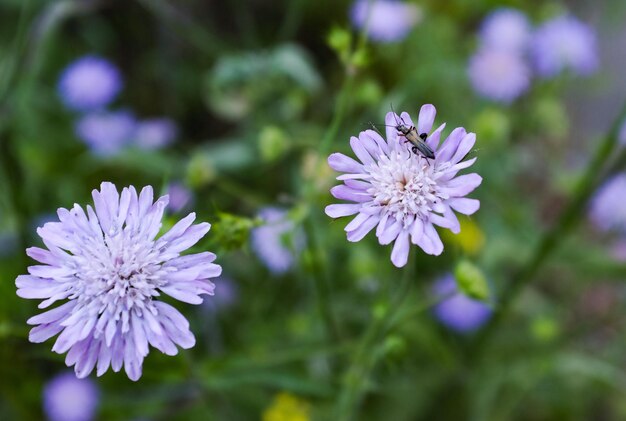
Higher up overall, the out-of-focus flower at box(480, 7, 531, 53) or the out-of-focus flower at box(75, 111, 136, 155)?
the out-of-focus flower at box(480, 7, 531, 53)

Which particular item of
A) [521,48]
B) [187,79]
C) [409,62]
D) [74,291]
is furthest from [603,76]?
[74,291]

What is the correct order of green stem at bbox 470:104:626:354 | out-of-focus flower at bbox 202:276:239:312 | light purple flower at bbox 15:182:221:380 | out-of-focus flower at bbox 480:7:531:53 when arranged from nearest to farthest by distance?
light purple flower at bbox 15:182:221:380
green stem at bbox 470:104:626:354
out-of-focus flower at bbox 202:276:239:312
out-of-focus flower at bbox 480:7:531:53

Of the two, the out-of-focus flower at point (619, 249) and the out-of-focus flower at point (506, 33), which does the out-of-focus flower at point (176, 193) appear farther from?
the out-of-focus flower at point (619, 249)

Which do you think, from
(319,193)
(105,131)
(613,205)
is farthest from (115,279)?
(613,205)

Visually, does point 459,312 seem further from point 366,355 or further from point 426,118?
point 426,118

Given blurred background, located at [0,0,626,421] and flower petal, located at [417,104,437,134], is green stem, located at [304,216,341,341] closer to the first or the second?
blurred background, located at [0,0,626,421]

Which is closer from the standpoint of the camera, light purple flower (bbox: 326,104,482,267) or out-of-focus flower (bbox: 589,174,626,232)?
light purple flower (bbox: 326,104,482,267)

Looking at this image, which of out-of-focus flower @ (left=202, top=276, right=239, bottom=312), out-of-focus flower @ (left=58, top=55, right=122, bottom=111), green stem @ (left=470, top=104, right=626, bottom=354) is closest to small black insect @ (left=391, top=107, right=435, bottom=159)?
green stem @ (left=470, top=104, right=626, bottom=354)

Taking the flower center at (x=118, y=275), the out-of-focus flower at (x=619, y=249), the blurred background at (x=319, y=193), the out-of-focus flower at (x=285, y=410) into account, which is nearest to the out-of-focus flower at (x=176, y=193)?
the blurred background at (x=319, y=193)
